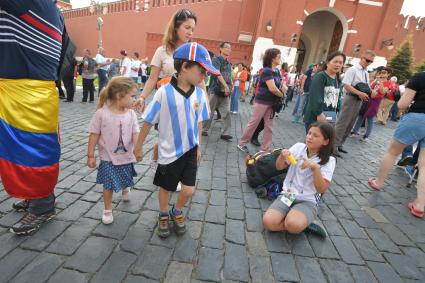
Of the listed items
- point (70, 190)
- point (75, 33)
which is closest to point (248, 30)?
point (70, 190)

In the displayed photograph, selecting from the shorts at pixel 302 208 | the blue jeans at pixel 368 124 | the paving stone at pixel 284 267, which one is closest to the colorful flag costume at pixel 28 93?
the paving stone at pixel 284 267

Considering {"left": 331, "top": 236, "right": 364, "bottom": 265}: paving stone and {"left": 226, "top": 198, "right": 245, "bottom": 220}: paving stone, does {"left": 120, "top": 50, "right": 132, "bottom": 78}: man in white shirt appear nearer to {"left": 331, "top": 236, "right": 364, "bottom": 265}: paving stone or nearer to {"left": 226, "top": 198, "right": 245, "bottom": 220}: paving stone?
{"left": 226, "top": 198, "right": 245, "bottom": 220}: paving stone

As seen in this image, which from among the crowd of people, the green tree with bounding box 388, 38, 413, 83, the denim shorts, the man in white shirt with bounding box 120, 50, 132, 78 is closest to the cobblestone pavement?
the crowd of people

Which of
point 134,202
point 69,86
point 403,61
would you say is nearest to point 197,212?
point 134,202

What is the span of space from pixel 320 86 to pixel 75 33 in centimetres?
4850

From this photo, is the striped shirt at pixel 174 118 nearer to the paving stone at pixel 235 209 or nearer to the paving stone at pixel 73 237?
the paving stone at pixel 73 237

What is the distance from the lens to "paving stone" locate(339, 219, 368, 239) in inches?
119

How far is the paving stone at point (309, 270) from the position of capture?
228 cm

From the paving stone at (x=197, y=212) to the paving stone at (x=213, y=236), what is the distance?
15 centimetres

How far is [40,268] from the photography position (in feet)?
6.67

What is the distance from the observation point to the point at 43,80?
2.21 m

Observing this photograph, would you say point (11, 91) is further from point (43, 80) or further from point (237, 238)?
point (237, 238)

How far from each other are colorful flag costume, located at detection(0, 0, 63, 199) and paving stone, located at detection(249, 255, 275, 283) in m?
1.92

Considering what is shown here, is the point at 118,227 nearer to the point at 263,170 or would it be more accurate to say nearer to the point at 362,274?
the point at 263,170
